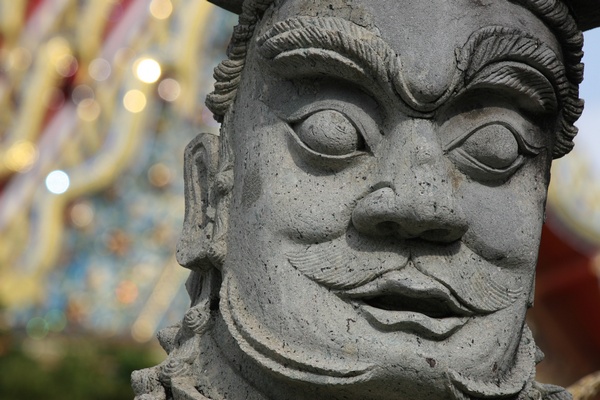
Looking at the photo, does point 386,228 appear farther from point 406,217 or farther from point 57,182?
point 57,182

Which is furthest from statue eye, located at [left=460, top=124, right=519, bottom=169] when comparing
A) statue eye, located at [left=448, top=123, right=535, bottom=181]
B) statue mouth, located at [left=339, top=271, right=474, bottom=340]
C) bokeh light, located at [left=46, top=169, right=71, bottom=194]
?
bokeh light, located at [left=46, top=169, right=71, bottom=194]

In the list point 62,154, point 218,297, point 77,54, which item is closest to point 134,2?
point 77,54

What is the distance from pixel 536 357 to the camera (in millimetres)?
3045

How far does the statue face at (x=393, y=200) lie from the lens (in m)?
2.73

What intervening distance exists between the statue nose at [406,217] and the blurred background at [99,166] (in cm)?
466

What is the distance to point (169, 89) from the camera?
826 centimetres

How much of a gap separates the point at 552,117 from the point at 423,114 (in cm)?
39

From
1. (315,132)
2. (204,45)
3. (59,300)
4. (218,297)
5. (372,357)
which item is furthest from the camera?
(204,45)

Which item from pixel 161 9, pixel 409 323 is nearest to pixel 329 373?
pixel 409 323

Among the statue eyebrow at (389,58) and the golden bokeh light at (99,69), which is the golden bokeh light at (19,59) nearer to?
the golden bokeh light at (99,69)

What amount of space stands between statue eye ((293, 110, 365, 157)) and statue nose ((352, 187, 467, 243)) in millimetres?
129

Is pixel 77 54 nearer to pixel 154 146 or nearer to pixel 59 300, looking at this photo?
pixel 154 146

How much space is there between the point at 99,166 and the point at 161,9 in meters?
1.18

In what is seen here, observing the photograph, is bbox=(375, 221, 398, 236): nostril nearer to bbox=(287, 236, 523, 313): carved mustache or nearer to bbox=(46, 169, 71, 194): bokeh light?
bbox=(287, 236, 523, 313): carved mustache
